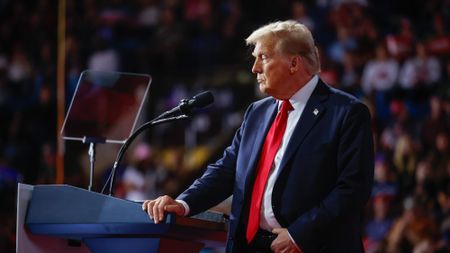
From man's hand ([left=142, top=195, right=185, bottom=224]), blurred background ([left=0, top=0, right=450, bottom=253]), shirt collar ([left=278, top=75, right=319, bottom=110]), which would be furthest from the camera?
A: blurred background ([left=0, top=0, right=450, bottom=253])

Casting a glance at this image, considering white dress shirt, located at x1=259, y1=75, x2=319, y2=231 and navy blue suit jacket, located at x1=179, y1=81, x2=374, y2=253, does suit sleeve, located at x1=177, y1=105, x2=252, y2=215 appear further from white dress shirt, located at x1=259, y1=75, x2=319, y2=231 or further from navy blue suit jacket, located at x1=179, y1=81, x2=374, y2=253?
white dress shirt, located at x1=259, y1=75, x2=319, y2=231

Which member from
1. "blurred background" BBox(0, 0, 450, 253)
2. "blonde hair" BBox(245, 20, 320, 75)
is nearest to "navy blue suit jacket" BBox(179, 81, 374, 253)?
"blonde hair" BBox(245, 20, 320, 75)

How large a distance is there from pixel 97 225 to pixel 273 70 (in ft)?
2.20

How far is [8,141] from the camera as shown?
29.2 ft

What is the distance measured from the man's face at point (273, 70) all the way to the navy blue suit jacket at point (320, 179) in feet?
0.28

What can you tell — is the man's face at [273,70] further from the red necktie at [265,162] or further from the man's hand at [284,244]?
the man's hand at [284,244]

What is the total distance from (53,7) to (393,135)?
483 cm

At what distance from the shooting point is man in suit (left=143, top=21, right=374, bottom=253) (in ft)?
8.29

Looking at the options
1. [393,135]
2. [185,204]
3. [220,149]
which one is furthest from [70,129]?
[220,149]

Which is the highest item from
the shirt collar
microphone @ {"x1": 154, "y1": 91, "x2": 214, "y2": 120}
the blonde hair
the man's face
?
the blonde hair

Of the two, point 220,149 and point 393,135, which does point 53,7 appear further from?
point 393,135

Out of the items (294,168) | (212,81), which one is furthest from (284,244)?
(212,81)

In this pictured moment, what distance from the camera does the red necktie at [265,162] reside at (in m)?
2.64

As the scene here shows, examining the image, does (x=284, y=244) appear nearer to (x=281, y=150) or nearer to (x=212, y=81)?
(x=281, y=150)
